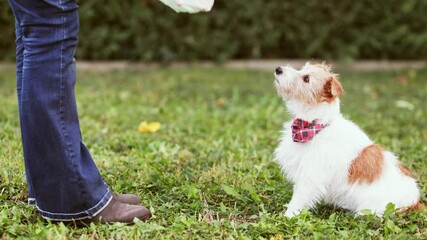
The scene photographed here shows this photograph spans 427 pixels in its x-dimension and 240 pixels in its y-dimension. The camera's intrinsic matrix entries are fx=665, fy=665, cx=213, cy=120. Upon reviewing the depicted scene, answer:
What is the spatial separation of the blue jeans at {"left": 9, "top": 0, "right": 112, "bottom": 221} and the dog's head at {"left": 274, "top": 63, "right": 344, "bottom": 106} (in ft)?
3.84

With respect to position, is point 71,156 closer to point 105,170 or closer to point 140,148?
point 105,170

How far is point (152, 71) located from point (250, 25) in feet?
5.62

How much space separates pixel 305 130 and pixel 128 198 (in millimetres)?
1068

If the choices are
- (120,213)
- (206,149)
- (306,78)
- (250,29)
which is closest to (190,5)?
(306,78)

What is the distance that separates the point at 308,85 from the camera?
12.2 feet

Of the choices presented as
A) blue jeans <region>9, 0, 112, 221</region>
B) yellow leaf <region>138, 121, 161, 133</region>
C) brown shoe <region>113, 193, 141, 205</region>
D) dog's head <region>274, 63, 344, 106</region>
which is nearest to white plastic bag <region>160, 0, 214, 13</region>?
blue jeans <region>9, 0, 112, 221</region>

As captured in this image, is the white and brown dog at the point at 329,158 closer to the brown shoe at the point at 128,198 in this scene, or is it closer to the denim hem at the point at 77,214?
the brown shoe at the point at 128,198

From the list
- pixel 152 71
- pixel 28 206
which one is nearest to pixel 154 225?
pixel 28 206

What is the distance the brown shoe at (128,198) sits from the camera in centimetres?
373

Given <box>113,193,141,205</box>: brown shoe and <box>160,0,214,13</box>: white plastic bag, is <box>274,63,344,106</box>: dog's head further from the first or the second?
<box>113,193,141,205</box>: brown shoe

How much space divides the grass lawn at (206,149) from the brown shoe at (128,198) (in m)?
0.09

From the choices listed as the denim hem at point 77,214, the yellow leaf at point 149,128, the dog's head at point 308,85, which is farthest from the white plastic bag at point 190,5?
the yellow leaf at point 149,128

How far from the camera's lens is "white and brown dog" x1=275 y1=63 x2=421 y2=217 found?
3.68 metres

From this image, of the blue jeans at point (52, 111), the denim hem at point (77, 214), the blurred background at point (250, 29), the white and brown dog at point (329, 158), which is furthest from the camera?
the blurred background at point (250, 29)
